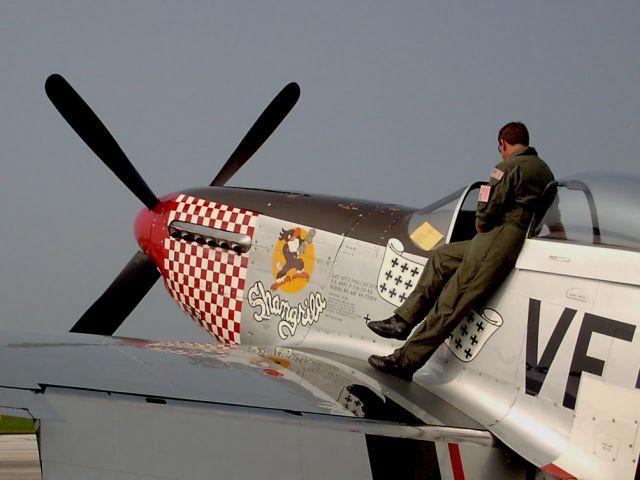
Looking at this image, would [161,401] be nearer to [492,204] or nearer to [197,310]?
[492,204]

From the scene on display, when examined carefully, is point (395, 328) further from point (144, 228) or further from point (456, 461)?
point (144, 228)

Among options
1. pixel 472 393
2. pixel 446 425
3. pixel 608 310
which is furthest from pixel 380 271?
pixel 608 310

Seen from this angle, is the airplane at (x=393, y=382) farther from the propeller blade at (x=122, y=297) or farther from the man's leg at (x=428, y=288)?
the propeller blade at (x=122, y=297)

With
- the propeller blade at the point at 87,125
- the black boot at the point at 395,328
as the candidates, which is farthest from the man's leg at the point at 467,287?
the propeller blade at the point at 87,125

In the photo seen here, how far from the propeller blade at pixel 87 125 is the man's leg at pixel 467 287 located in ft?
13.9

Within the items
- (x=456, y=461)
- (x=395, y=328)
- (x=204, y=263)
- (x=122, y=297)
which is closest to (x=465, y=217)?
(x=395, y=328)

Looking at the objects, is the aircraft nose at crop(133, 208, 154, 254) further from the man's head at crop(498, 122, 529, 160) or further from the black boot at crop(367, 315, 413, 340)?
the man's head at crop(498, 122, 529, 160)

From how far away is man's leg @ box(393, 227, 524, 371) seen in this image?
5020mm

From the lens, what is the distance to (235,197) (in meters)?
8.29

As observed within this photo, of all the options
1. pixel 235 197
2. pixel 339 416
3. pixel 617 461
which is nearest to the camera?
pixel 617 461

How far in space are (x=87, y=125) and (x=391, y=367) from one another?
469 cm

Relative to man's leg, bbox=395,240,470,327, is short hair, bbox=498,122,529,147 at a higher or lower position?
higher

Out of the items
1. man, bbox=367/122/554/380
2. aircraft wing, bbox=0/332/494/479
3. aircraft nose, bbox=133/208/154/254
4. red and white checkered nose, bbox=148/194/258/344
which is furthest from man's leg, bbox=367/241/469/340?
aircraft nose, bbox=133/208/154/254

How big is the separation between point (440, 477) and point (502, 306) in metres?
1.10
